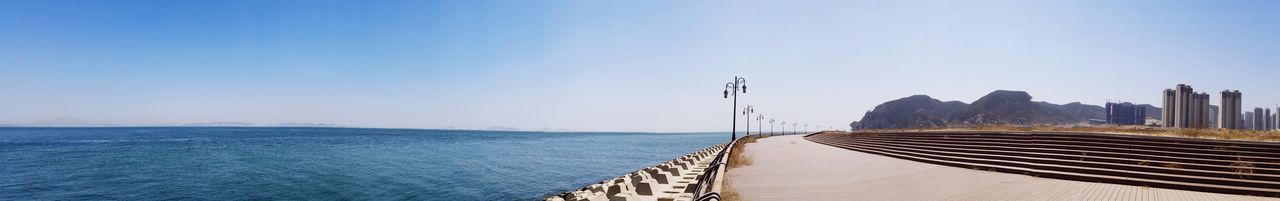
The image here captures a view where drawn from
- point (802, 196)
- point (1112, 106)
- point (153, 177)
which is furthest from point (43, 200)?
point (1112, 106)

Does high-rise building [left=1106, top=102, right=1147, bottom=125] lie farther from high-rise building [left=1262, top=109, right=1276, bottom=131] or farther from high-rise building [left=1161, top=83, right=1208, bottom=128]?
high-rise building [left=1161, top=83, right=1208, bottom=128]

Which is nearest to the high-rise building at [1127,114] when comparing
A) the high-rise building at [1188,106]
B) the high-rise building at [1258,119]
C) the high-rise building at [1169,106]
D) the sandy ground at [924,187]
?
the high-rise building at [1258,119]

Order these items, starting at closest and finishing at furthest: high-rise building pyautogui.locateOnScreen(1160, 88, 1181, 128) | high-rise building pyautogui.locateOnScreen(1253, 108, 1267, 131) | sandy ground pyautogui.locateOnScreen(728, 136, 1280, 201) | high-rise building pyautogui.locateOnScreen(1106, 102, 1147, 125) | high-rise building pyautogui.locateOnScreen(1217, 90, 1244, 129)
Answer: sandy ground pyautogui.locateOnScreen(728, 136, 1280, 201)
high-rise building pyautogui.locateOnScreen(1217, 90, 1244, 129)
high-rise building pyautogui.locateOnScreen(1160, 88, 1181, 128)
high-rise building pyautogui.locateOnScreen(1253, 108, 1267, 131)
high-rise building pyautogui.locateOnScreen(1106, 102, 1147, 125)

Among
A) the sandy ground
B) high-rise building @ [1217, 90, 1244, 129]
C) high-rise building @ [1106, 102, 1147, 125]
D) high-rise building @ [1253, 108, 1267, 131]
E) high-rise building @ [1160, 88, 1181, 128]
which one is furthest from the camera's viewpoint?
high-rise building @ [1106, 102, 1147, 125]

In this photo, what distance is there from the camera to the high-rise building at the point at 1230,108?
8156cm

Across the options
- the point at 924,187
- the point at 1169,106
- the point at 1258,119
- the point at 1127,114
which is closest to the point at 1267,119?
the point at 1258,119

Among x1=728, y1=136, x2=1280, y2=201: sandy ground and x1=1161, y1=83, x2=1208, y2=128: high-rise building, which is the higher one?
x1=1161, y1=83, x2=1208, y2=128: high-rise building

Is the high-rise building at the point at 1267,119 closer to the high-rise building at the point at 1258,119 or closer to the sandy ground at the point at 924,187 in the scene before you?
the high-rise building at the point at 1258,119

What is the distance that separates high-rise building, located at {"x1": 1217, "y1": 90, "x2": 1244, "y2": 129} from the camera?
3211 inches

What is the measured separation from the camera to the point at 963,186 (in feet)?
38.2

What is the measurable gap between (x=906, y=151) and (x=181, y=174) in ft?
114

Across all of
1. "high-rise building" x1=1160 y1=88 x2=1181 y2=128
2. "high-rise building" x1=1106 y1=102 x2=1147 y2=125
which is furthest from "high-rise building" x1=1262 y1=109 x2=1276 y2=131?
"high-rise building" x1=1160 y1=88 x2=1181 y2=128

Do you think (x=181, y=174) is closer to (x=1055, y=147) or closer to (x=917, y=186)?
(x=917, y=186)

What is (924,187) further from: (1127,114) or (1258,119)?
(1258,119)
